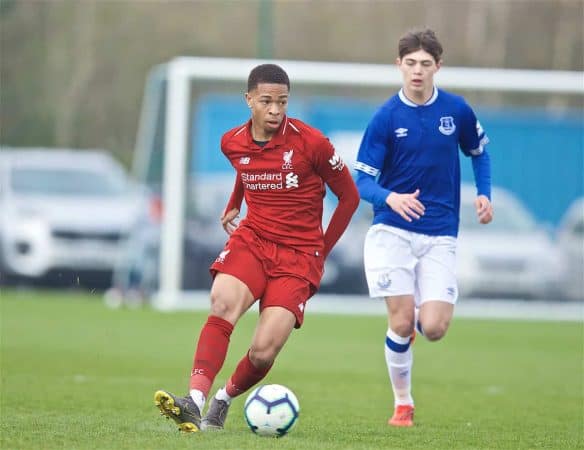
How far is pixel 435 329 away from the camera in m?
8.19

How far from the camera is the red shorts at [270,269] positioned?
7219 mm

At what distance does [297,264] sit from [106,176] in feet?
50.0

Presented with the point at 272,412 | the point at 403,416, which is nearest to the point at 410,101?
the point at 403,416

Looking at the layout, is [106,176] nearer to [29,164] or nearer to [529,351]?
[29,164]

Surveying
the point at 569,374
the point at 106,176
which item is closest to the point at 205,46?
the point at 106,176

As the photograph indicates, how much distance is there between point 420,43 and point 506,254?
1210 cm

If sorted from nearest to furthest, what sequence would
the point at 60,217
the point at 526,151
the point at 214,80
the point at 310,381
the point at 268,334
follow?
the point at 268,334, the point at 310,381, the point at 214,80, the point at 526,151, the point at 60,217

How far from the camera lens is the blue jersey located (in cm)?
833

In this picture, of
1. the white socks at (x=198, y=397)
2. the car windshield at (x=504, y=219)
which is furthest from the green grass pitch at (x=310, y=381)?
the car windshield at (x=504, y=219)

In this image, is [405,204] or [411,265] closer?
[405,204]

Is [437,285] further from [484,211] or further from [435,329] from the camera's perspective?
[484,211]

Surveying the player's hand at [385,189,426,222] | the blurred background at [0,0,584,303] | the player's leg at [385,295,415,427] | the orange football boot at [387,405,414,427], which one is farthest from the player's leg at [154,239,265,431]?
the blurred background at [0,0,584,303]

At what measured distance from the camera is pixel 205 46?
100 feet

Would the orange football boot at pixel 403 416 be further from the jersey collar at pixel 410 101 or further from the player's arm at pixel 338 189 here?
the jersey collar at pixel 410 101
